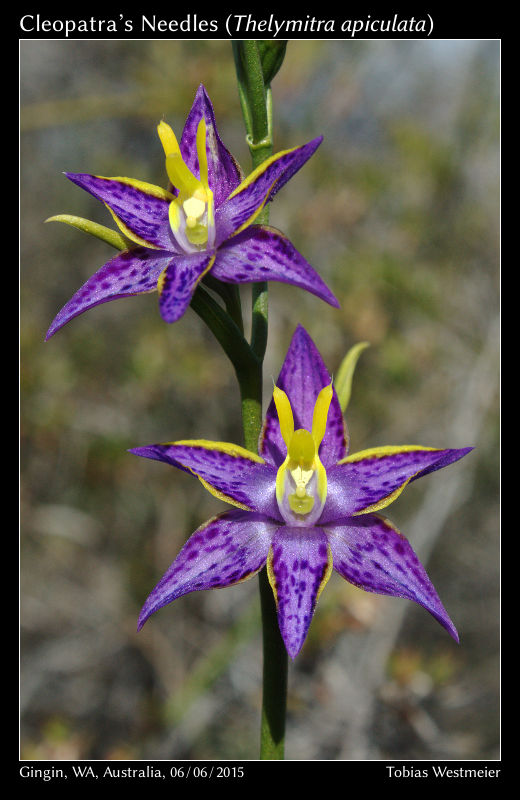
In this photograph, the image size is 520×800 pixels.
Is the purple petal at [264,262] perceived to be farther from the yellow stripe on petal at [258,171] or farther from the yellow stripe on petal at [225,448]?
the yellow stripe on petal at [225,448]

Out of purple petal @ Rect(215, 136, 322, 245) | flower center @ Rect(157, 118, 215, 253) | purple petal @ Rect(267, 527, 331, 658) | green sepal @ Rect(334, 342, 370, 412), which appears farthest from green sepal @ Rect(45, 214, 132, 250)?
purple petal @ Rect(267, 527, 331, 658)

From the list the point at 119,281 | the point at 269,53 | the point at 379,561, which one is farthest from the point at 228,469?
the point at 269,53

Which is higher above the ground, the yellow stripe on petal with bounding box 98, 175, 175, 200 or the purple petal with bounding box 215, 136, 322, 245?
the yellow stripe on petal with bounding box 98, 175, 175, 200

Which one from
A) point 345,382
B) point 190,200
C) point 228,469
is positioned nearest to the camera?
point 228,469

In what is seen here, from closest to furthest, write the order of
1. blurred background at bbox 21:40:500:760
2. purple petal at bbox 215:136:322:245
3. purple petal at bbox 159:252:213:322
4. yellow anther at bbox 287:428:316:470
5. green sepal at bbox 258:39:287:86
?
purple petal at bbox 159:252:213:322, purple petal at bbox 215:136:322:245, yellow anther at bbox 287:428:316:470, green sepal at bbox 258:39:287:86, blurred background at bbox 21:40:500:760

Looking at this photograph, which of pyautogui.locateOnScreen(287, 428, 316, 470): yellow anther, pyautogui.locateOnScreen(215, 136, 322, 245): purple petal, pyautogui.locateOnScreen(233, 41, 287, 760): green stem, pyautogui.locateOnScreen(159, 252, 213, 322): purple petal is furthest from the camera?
pyautogui.locateOnScreen(233, 41, 287, 760): green stem

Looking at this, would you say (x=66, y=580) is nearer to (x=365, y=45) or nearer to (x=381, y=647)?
(x=381, y=647)

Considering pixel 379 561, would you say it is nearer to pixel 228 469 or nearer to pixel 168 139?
pixel 228 469

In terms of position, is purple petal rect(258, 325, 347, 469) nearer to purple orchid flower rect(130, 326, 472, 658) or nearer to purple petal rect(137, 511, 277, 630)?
purple orchid flower rect(130, 326, 472, 658)

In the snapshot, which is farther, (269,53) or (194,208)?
(269,53)
